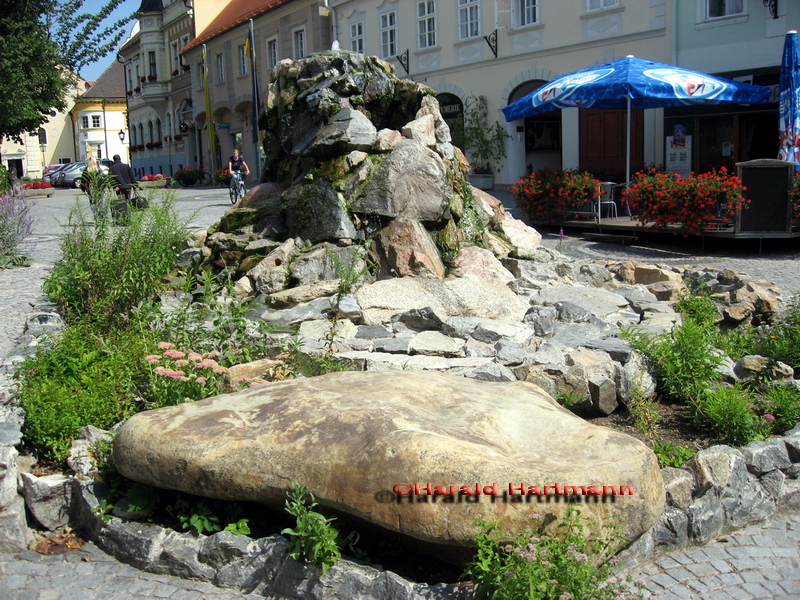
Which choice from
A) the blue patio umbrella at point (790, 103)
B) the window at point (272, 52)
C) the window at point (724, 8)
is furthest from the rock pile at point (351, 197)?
the window at point (272, 52)

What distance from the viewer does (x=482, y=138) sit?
24.0 metres

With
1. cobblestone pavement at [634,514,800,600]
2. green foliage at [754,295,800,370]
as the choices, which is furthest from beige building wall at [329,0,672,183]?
cobblestone pavement at [634,514,800,600]

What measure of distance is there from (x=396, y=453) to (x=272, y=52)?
108 feet

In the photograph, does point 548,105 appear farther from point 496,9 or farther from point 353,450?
point 353,450

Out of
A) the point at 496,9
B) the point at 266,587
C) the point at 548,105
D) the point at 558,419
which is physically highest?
the point at 496,9

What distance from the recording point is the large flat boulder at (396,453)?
10.2ft

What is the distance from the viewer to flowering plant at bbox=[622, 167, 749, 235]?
11852 mm

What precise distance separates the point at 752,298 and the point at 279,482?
537 cm

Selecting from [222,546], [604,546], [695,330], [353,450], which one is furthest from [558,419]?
[695,330]

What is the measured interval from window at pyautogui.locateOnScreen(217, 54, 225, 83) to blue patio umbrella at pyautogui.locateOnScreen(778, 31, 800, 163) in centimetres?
2858

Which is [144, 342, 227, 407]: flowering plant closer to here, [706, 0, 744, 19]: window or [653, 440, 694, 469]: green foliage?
[653, 440, 694, 469]: green foliage

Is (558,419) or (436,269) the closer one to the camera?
(558,419)

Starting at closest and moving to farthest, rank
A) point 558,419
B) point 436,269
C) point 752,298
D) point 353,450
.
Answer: point 353,450 < point 558,419 < point 752,298 < point 436,269

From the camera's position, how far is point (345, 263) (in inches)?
302
